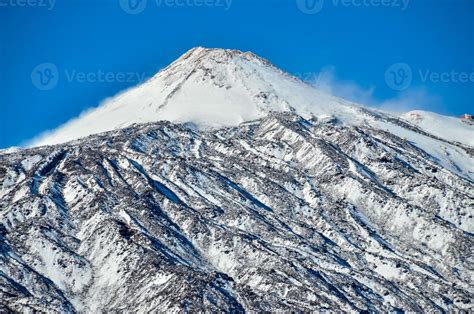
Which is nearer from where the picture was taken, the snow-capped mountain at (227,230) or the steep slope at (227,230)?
the snow-capped mountain at (227,230)

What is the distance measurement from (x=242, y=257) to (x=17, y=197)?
40853 mm

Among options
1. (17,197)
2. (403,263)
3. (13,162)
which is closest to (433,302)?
(403,263)

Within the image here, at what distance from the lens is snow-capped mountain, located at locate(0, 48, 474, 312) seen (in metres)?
138

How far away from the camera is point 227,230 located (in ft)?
515

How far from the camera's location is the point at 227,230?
156875 mm

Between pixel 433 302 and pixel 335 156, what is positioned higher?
pixel 335 156

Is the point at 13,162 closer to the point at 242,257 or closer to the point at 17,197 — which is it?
the point at 17,197

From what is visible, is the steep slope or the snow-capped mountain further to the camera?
the steep slope

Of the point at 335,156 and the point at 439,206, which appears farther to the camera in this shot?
the point at 335,156

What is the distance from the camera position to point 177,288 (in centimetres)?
13312

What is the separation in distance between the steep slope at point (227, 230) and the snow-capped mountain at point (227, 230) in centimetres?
25

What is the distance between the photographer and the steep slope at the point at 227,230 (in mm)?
137750

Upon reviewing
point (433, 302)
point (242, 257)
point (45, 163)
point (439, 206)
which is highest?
point (45, 163)

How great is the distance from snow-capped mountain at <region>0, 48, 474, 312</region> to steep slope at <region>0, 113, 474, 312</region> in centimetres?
25
